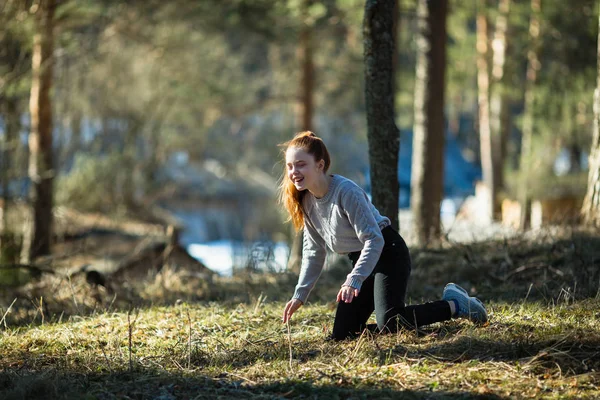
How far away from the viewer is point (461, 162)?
33.6 m

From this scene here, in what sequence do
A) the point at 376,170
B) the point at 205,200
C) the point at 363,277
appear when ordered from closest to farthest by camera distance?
1. the point at 363,277
2. the point at 376,170
3. the point at 205,200

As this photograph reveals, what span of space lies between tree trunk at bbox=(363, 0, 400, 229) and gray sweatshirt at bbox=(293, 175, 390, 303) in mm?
1669

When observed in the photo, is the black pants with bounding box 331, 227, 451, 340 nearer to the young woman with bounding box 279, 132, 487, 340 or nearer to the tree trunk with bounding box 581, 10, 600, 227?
the young woman with bounding box 279, 132, 487, 340

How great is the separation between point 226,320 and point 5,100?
889 centimetres

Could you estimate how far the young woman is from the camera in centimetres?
439

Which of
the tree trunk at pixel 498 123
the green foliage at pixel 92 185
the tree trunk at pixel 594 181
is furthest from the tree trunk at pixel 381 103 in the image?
the tree trunk at pixel 498 123

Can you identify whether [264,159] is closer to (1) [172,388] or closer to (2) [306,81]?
(2) [306,81]

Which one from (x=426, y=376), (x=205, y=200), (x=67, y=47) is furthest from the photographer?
(x=205, y=200)

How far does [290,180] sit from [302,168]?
0.16 m

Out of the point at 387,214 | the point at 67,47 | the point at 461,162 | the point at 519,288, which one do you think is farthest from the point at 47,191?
the point at 461,162

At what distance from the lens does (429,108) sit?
9.91 m

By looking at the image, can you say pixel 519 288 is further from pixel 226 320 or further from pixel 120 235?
pixel 120 235

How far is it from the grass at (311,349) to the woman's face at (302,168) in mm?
942

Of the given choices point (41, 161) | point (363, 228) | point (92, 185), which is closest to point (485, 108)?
point (92, 185)
